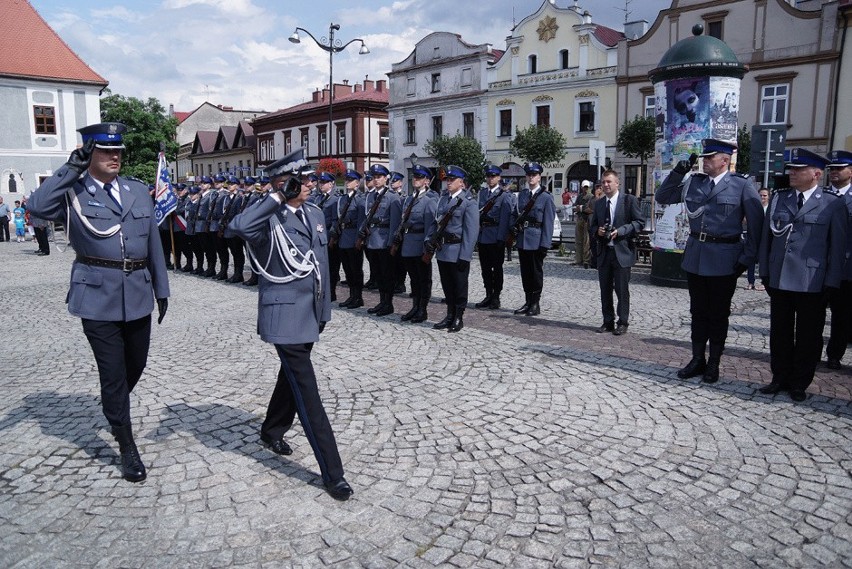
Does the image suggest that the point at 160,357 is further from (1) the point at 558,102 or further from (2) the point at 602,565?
(1) the point at 558,102

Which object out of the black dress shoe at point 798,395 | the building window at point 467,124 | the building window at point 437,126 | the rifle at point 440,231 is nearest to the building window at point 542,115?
the building window at point 467,124

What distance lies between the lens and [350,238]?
1025 cm

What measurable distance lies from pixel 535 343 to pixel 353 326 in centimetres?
243

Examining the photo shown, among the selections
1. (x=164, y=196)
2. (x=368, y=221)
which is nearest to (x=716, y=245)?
(x=368, y=221)

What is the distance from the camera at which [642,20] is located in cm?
3488

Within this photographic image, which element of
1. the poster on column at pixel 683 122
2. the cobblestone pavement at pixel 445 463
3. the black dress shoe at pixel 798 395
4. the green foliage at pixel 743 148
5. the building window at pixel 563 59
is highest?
the building window at pixel 563 59

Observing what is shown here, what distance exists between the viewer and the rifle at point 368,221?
9766 mm

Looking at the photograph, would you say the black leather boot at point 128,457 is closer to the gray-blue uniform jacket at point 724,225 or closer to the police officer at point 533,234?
the gray-blue uniform jacket at point 724,225

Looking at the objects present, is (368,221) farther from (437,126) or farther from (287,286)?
(437,126)

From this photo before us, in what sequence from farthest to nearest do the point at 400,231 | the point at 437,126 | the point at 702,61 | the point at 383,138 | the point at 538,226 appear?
1. the point at 383,138
2. the point at 437,126
3. the point at 702,61
4. the point at 538,226
5. the point at 400,231

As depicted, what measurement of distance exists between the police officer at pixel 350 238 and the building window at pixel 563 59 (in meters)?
28.9

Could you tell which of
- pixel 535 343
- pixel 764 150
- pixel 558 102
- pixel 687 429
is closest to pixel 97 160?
pixel 687 429

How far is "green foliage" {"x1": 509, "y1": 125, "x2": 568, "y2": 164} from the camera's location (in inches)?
1308

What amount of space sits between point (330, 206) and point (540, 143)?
80.0 feet
